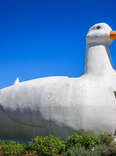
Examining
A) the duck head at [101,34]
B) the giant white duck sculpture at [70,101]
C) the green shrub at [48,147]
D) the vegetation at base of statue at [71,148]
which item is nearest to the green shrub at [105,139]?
the vegetation at base of statue at [71,148]

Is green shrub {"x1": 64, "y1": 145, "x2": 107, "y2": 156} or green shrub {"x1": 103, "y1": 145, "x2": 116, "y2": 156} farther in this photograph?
green shrub {"x1": 103, "y1": 145, "x2": 116, "y2": 156}

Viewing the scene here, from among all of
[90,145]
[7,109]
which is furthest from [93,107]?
[7,109]

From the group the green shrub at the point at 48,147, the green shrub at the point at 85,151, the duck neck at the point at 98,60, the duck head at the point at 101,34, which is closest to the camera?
the green shrub at the point at 85,151

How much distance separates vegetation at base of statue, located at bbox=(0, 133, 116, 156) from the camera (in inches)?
265

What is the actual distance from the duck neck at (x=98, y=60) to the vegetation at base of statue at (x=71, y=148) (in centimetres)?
255

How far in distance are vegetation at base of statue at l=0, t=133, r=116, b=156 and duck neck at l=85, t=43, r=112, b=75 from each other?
2.55 metres

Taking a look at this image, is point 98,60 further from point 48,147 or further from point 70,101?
point 48,147

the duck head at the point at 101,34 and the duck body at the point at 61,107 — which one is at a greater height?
the duck head at the point at 101,34

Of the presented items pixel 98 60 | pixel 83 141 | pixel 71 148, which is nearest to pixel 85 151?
pixel 71 148

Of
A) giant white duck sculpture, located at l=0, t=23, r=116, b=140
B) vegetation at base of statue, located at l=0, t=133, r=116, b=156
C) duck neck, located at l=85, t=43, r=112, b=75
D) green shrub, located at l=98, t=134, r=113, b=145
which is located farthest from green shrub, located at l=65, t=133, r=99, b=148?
duck neck, located at l=85, t=43, r=112, b=75

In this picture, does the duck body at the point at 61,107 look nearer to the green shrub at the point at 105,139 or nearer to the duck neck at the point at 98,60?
the duck neck at the point at 98,60

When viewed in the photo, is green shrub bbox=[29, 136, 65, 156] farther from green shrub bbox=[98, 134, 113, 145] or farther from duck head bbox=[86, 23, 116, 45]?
duck head bbox=[86, 23, 116, 45]

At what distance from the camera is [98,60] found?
8.88 meters

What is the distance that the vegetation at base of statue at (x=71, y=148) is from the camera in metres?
6.73
